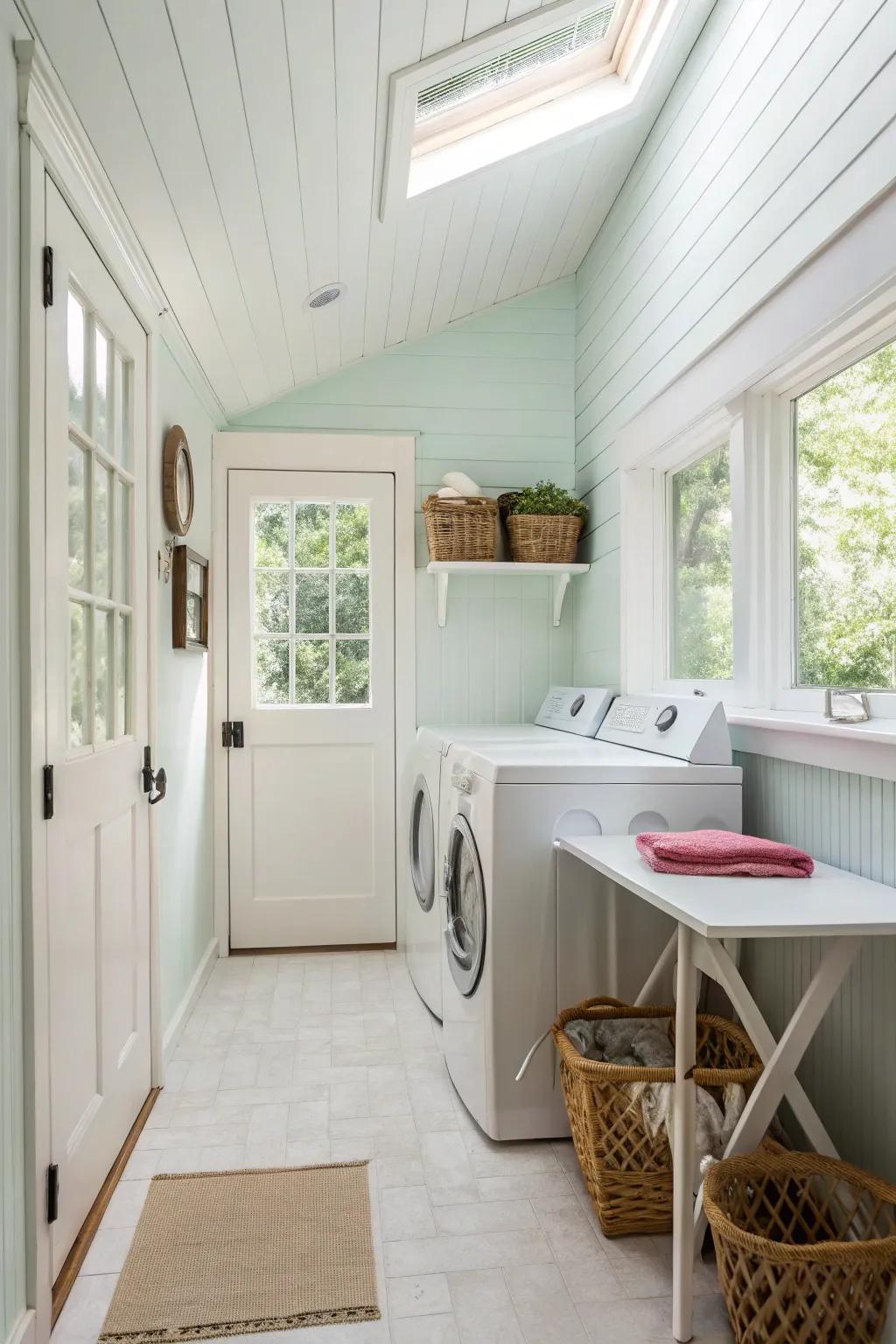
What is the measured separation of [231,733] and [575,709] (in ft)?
4.38

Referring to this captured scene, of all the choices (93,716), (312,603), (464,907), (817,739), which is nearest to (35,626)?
(93,716)

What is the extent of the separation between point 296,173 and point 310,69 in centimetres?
34

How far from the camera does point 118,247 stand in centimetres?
201

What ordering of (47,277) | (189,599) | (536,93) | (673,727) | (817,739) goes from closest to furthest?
(47,277), (817,739), (673,727), (536,93), (189,599)

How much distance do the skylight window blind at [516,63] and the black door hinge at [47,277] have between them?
108cm

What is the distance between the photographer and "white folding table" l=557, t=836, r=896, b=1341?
1.32 m

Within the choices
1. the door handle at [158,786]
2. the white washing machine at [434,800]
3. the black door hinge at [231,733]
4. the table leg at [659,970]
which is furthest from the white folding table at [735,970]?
the black door hinge at [231,733]

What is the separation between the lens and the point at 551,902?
2070mm

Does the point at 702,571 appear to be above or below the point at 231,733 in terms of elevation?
above

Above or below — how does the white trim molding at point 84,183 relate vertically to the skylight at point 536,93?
below

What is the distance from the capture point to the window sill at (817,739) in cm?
157

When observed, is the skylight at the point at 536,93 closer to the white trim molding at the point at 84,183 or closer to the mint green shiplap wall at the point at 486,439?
the white trim molding at the point at 84,183

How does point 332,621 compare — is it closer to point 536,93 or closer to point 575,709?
point 575,709

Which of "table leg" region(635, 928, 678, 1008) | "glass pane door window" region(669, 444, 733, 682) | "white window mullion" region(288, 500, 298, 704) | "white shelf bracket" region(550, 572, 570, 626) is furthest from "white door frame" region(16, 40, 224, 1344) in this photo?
"white shelf bracket" region(550, 572, 570, 626)
